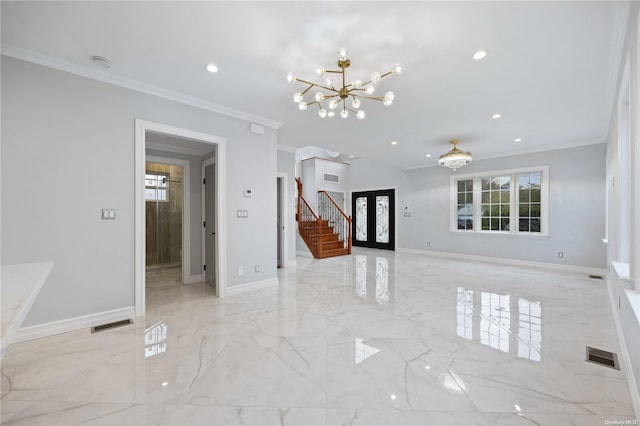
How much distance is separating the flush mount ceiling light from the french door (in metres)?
7.72

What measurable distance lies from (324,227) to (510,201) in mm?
4823

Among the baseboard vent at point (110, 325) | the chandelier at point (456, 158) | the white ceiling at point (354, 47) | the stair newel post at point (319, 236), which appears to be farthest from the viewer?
the stair newel post at point (319, 236)

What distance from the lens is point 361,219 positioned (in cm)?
995

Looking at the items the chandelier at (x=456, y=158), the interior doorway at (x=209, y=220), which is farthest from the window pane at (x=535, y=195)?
the interior doorway at (x=209, y=220)

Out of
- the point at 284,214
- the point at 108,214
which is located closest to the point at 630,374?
the point at 108,214

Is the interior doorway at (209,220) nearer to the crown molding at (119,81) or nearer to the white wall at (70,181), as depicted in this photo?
the crown molding at (119,81)

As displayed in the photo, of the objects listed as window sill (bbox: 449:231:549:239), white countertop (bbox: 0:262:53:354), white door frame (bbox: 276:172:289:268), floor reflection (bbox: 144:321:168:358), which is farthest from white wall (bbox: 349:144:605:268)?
white countertop (bbox: 0:262:53:354)

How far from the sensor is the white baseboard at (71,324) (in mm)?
2654

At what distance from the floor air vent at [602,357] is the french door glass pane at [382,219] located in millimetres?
6735

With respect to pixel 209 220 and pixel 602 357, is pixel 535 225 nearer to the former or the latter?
pixel 602 357

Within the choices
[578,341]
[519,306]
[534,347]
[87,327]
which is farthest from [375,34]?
[87,327]

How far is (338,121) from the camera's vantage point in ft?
15.0

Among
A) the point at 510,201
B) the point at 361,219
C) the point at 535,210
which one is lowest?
the point at 361,219

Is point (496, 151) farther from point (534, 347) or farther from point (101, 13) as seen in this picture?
→ point (101, 13)
